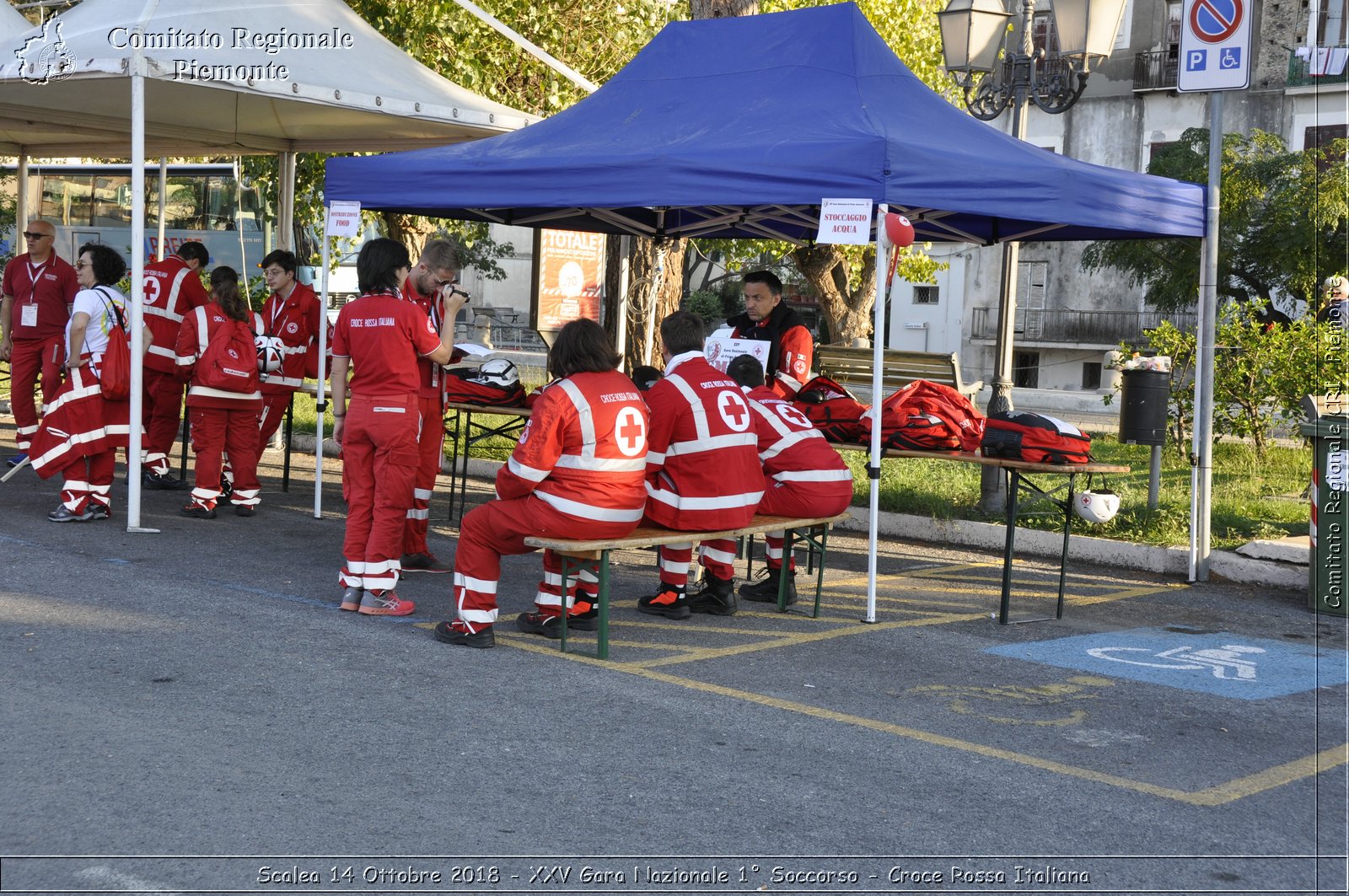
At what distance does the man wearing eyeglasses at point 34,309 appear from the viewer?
1189 centimetres

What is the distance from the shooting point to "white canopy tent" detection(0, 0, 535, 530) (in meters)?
9.59

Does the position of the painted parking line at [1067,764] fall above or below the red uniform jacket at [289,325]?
below

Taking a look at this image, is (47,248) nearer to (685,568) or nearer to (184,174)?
(685,568)

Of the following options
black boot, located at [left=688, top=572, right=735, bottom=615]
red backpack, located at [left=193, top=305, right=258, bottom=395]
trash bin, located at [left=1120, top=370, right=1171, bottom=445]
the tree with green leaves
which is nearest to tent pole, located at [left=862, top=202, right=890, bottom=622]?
black boot, located at [left=688, top=572, right=735, bottom=615]

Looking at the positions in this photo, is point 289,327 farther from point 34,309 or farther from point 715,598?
point 715,598

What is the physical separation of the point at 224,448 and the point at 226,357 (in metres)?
0.81

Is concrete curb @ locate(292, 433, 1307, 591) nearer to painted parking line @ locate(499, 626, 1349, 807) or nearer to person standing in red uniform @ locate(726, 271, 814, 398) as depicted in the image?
person standing in red uniform @ locate(726, 271, 814, 398)

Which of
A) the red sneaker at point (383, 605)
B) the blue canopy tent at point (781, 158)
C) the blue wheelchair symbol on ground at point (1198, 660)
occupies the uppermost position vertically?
the blue canopy tent at point (781, 158)

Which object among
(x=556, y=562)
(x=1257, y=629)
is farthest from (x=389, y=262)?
(x=1257, y=629)

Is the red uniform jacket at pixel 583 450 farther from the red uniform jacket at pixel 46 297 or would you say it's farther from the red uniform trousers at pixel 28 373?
the red uniform jacket at pixel 46 297

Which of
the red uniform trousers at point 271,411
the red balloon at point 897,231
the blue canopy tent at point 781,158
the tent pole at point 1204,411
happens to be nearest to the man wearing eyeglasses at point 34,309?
the red uniform trousers at point 271,411

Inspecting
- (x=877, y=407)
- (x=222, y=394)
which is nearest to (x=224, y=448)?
(x=222, y=394)

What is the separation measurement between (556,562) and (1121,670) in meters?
2.81

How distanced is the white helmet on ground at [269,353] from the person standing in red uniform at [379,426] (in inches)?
132
